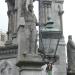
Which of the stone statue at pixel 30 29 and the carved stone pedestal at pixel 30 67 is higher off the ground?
the stone statue at pixel 30 29

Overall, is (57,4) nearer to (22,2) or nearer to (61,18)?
(61,18)

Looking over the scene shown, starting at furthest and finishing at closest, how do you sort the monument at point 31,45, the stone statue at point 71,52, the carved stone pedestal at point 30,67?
the stone statue at point 71,52 < the carved stone pedestal at point 30,67 < the monument at point 31,45

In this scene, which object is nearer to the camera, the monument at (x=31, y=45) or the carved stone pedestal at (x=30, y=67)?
the monument at (x=31, y=45)

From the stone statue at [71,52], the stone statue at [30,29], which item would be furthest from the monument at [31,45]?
the stone statue at [71,52]

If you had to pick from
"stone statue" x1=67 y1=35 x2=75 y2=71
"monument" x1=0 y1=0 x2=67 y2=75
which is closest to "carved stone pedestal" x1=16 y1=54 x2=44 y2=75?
"monument" x1=0 y1=0 x2=67 y2=75

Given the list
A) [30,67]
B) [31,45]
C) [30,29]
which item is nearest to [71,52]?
[30,29]

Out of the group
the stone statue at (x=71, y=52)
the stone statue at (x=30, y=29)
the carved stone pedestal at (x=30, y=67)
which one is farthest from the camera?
the stone statue at (x=71, y=52)

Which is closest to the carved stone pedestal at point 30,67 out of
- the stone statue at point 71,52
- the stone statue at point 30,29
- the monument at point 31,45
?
the monument at point 31,45

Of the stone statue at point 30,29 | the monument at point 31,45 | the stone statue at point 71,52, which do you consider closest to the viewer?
the monument at point 31,45

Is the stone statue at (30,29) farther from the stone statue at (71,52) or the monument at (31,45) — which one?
the stone statue at (71,52)

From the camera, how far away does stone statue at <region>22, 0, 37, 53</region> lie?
10.1 m

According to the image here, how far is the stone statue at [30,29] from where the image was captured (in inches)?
399

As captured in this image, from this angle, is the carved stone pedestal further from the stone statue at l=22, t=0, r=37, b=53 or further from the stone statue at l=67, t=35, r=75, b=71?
the stone statue at l=67, t=35, r=75, b=71

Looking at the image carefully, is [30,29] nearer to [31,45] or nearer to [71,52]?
[31,45]
